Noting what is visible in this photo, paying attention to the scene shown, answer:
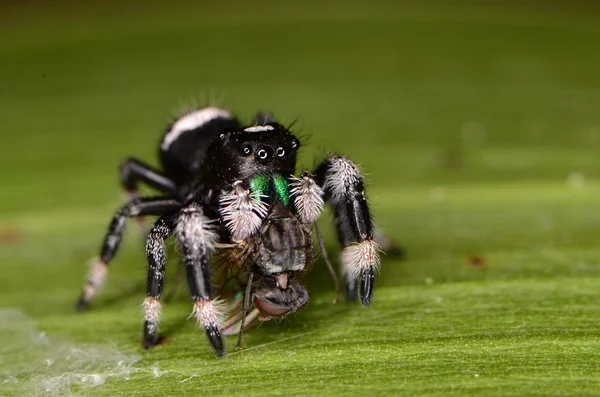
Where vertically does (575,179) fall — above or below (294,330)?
above

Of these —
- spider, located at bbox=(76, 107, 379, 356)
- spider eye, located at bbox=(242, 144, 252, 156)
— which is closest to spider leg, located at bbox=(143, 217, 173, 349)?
spider, located at bbox=(76, 107, 379, 356)

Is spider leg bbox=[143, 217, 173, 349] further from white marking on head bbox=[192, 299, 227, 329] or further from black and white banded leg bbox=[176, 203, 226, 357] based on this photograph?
white marking on head bbox=[192, 299, 227, 329]

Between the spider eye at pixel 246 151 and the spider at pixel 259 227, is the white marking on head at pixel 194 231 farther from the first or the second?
the spider eye at pixel 246 151

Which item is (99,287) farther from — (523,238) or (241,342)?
(523,238)

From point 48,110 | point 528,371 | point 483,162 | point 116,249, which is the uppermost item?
point 48,110

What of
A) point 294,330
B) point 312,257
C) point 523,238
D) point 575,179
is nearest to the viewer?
point 312,257

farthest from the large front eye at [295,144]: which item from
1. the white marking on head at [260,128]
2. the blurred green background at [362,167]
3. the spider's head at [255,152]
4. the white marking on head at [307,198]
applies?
the blurred green background at [362,167]

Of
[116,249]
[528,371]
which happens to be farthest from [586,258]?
[116,249]
